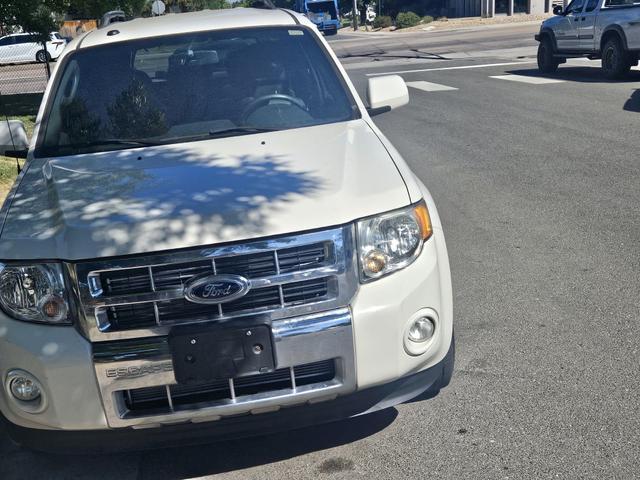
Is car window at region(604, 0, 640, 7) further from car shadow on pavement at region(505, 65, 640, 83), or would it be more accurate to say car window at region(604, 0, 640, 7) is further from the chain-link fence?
the chain-link fence

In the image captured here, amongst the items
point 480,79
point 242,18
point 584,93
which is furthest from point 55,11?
point 242,18

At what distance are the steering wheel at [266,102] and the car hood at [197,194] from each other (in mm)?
382

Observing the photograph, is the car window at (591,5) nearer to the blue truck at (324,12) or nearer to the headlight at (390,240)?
the headlight at (390,240)

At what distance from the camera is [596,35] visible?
17.7 meters

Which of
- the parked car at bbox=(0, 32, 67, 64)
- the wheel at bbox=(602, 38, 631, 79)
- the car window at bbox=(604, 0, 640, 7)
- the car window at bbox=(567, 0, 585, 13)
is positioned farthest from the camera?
the parked car at bbox=(0, 32, 67, 64)

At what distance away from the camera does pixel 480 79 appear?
18.7m

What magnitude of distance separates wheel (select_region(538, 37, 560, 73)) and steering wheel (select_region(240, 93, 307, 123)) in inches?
628

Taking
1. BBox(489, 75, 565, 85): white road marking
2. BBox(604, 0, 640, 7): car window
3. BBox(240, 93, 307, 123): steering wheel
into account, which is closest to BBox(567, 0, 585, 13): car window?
BBox(604, 0, 640, 7): car window

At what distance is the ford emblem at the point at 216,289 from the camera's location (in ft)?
10.4

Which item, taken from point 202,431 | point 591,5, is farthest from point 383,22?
point 202,431

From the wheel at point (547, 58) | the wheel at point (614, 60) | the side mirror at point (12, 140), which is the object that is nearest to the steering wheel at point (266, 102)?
the side mirror at point (12, 140)

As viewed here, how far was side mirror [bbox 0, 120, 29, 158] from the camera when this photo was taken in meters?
4.89

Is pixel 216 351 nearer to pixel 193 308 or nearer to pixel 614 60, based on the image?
pixel 193 308

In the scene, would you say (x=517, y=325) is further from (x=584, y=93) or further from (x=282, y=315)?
(x=584, y=93)
